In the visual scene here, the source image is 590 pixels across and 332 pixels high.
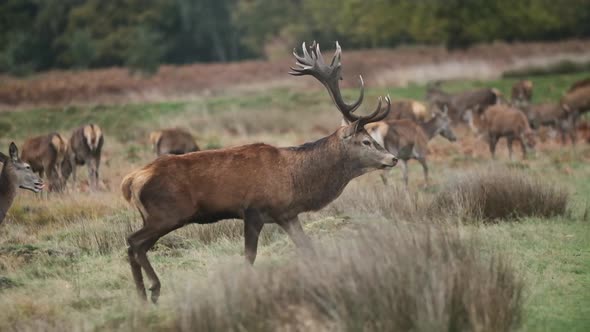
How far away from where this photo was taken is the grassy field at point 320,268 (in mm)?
6672

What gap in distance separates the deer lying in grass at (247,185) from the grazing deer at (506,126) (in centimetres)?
1072

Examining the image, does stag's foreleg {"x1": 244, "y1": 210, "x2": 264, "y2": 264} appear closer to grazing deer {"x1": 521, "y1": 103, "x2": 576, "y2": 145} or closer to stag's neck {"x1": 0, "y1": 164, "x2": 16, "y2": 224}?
stag's neck {"x1": 0, "y1": 164, "x2": 16, "y2": 224}

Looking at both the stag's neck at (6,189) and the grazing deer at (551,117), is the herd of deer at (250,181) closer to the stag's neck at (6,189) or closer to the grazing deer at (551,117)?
the stag's neck at (6,189)

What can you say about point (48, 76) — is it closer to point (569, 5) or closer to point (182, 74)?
point (182, 74)

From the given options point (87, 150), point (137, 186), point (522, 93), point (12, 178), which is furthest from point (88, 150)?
point (522, 93)

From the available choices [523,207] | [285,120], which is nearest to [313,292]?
[523,207]

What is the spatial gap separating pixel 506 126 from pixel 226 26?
1849 inches

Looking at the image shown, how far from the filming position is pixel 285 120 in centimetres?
2633

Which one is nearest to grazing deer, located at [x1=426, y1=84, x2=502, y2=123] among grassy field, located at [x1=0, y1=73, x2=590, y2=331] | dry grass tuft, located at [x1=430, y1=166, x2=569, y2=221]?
grassy field, located at [x1=0, y1=73, x2=590, y2=331]

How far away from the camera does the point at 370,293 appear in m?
6.67

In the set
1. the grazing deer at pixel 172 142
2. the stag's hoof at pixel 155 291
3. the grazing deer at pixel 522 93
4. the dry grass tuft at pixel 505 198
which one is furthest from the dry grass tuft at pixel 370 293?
the grazing deer at pixel 522 93

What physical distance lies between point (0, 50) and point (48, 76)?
7.32 metres

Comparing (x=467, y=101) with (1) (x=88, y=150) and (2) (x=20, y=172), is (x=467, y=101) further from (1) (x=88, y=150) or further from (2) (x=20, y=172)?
(2) (x=20, y=172)

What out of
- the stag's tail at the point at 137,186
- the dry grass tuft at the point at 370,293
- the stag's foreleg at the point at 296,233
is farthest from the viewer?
the stag's foreleg at the point at 296,233
